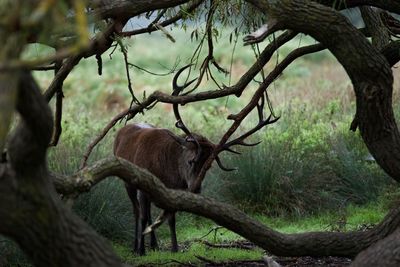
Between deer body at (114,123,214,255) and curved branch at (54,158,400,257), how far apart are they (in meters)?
2.88

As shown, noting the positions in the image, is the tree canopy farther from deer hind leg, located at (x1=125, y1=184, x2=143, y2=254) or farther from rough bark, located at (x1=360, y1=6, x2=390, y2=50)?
deer hind leg, located at (x1=125, y1=184, x2=143, y2=254)

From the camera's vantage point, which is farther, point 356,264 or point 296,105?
point 296,105

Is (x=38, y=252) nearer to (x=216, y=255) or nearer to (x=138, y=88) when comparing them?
(x=216, y=255)

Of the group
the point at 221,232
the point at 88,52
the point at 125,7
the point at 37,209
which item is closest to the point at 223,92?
the point at 88,52

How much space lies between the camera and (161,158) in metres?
9.83

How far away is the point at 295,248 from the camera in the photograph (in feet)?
20.7

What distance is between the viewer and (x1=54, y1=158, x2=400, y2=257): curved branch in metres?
5.32

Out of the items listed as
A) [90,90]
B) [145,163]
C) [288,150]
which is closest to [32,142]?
[145,163]

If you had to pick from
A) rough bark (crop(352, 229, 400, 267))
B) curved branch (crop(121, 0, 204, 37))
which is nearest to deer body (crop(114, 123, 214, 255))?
curved branch (crop(121, 0, 204, 37))

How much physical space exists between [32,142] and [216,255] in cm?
469

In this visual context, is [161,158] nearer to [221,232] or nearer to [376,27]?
[221,232]

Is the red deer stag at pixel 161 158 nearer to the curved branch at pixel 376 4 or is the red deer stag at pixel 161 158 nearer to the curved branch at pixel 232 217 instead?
the curved branch at pixel 376 4

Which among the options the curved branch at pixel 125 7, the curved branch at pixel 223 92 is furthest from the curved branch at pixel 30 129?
the curved branch at pixel 223 92

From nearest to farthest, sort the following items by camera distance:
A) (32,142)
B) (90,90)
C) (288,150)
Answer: (32,142) → (288,150) → (90,90)
